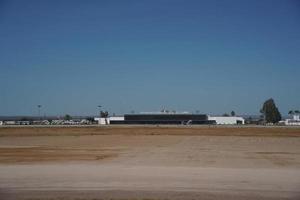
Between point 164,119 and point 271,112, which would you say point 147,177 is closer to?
point 164,119

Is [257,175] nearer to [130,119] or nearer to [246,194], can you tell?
[246,194]

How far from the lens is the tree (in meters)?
176

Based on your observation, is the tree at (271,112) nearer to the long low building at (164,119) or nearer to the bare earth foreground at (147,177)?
the long low building at (164,119)

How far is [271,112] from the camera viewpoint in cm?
17762

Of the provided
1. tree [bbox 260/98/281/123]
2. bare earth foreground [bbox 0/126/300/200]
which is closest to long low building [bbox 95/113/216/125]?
tree [bbox 260/98/281/123]

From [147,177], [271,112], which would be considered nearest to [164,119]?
[271,112]

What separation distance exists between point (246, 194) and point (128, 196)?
4.63 meters

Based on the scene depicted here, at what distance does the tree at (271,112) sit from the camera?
175750 millimetres

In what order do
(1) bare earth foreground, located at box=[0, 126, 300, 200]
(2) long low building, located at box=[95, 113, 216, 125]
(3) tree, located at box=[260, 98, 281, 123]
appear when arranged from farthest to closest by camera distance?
(2) long low building, located at box=[95, 113, 216, 125] → (3) tree, located at box=[260, 98, 281, 123] → (1) bare earth foreground, located at box=[0, 126, 300, 200]

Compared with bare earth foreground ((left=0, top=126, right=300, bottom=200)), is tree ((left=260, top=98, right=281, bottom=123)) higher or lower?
higher

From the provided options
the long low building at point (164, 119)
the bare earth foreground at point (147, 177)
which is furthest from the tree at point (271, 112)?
the bare earth foreground at point (147, 177)

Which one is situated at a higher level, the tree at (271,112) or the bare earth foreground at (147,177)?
the tree at (271,112)

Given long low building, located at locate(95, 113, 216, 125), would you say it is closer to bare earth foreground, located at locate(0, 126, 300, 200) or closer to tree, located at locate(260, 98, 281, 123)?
tree, located at locate(260, 98, 281, 123)

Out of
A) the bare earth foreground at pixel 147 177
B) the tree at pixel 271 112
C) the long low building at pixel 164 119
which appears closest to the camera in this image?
the bare earth foreground at pixel 147 177
